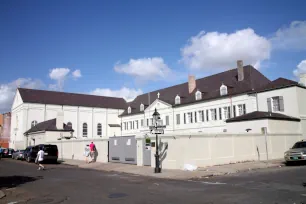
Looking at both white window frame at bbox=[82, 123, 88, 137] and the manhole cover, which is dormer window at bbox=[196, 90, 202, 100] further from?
the manhole cover

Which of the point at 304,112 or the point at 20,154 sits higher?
the point at 304,112

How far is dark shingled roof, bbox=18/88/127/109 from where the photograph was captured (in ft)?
220

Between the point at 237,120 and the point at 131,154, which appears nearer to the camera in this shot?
the point at 131,154

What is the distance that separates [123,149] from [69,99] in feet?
168

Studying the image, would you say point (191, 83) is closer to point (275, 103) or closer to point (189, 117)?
point (189, 117)

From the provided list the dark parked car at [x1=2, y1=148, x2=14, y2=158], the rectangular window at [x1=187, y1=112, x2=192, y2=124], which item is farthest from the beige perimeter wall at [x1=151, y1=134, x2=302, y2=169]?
the dark parked car at [x1=2, y1=148, x2=14, y2=158]

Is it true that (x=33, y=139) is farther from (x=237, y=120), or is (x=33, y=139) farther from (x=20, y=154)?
(x=237, y=120)

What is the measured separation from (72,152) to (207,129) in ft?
77.4

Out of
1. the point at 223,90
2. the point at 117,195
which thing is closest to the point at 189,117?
the point at 223,90

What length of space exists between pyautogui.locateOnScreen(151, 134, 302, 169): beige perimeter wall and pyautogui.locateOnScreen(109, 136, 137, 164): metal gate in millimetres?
2927

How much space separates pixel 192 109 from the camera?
53000mm

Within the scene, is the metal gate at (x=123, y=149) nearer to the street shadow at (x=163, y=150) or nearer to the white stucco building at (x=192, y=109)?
the white stucco building at (x=192, y=109)

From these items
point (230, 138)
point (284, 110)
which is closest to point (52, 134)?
point (230, 138)

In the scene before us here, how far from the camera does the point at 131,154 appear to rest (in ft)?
78.9
